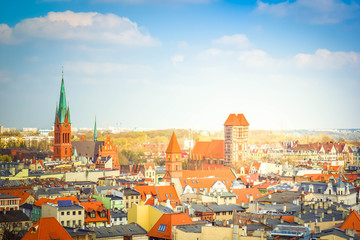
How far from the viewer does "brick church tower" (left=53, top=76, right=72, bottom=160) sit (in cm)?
13375

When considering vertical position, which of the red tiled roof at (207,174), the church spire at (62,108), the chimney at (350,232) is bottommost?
the chimney at (350,232)

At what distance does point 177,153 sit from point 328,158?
6597 cm

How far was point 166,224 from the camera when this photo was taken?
4959 centimetres

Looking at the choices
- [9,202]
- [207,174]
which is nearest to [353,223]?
[9,202]

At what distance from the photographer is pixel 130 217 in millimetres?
56781

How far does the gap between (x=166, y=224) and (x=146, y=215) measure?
672 cm

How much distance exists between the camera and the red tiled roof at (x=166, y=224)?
48.9m

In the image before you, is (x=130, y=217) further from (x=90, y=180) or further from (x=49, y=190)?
(x=90, y=180)

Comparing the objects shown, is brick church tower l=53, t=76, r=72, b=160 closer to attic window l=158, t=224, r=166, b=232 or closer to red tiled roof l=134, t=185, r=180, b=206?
red tiled roof l=134, t=185, r=180, b=206

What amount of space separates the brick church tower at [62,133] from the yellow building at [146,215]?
79082mm

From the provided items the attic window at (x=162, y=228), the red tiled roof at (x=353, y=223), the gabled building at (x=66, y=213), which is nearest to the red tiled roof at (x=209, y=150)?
the gabled building at (x=66, y=213)

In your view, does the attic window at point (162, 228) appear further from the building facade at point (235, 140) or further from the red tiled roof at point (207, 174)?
the building facade at point (235, 140)

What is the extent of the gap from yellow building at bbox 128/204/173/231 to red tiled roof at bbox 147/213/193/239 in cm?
416

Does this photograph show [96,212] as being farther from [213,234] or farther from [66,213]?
[213,234]
